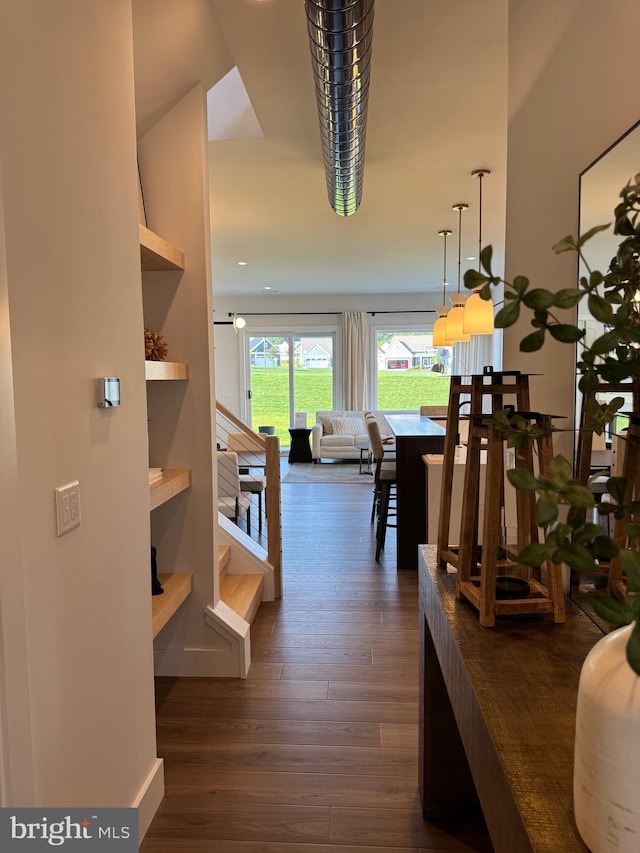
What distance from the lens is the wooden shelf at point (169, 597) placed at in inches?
91.2

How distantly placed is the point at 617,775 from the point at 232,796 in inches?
71.8

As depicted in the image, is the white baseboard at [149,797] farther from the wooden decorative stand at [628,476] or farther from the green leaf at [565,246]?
the green leaf at [565,246]

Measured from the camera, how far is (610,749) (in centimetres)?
63

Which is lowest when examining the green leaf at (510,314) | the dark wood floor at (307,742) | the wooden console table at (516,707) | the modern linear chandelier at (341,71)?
the dark wood floor at (307,742)

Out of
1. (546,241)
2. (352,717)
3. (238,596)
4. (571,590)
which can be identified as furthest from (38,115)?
(238,596)

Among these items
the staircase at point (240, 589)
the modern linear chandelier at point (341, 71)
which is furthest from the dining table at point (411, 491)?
the modern linear chandelier at point (341, 71)

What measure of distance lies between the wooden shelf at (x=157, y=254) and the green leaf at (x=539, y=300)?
6.34 ft

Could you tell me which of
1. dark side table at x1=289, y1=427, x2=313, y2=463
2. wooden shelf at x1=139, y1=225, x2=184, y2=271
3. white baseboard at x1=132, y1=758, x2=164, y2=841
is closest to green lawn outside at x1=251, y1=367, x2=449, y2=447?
dark side table at x1=289, y1=427, x2=313, y2=463

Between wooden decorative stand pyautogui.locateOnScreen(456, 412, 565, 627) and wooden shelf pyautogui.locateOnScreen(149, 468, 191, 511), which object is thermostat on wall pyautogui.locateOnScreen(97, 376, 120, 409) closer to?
wooden shelf pyautogui.locateOnScreen(149, 468, 191, 511)

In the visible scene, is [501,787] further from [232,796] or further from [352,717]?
[352,717]

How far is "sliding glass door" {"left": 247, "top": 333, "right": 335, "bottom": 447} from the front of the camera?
35.3ft

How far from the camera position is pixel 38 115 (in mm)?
1299

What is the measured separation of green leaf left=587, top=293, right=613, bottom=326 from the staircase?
112 inches

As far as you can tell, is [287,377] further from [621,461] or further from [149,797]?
[621,461]
